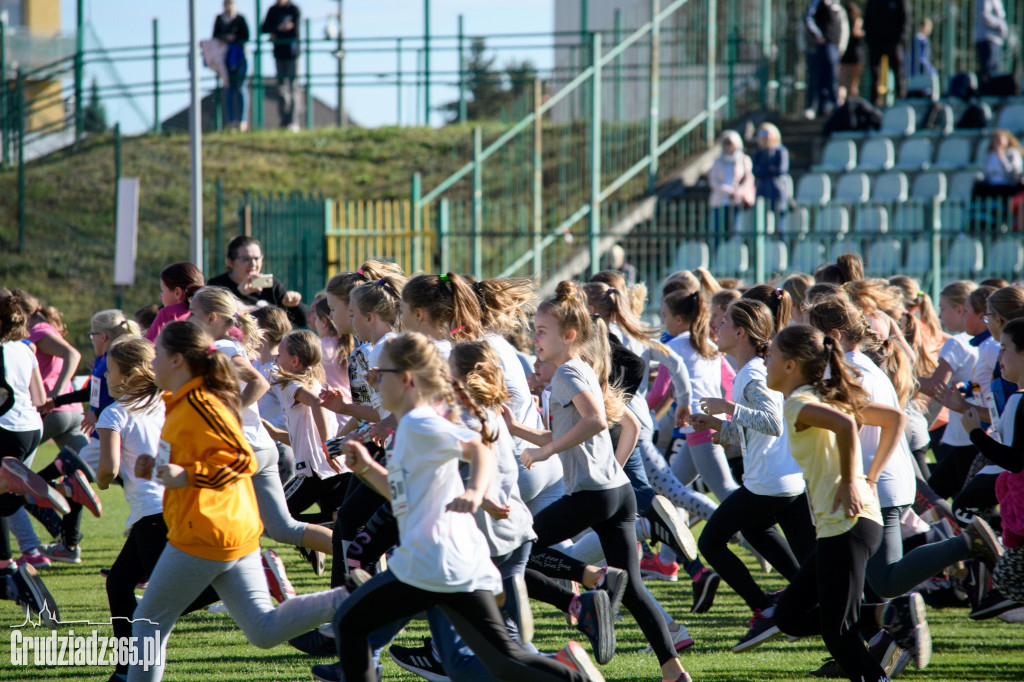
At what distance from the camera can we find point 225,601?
4168mm

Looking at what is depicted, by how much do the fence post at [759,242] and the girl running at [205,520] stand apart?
1055 cm

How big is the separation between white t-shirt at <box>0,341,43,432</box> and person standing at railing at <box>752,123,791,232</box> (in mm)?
10923

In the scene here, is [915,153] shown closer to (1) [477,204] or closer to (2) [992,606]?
(1) [477,204]

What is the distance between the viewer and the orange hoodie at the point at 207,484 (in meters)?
4.04

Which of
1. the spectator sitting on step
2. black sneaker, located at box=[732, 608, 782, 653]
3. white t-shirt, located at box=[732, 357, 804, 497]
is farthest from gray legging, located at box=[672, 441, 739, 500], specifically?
the spectator sitting on step

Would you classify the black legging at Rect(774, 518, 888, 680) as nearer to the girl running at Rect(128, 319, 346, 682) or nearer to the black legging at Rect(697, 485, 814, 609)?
the black legging at Rect(697, 485, 814, 609)

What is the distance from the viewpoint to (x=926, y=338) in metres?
7.47

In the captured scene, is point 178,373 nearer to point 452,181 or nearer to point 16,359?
point 16,359

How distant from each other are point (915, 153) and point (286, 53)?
512 inches

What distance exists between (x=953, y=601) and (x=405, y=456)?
159 inches

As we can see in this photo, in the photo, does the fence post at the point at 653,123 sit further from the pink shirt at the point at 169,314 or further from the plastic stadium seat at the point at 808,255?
the pink shirt at the point at 169,314

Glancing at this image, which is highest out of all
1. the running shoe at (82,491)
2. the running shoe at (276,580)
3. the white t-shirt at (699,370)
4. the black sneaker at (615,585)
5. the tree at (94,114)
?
the tree at (94,114)

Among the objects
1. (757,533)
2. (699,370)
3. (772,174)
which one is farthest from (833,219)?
(757,533)

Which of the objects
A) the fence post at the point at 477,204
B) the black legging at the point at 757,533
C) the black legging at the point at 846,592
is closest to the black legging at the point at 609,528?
the black legging at the point at 757,533
